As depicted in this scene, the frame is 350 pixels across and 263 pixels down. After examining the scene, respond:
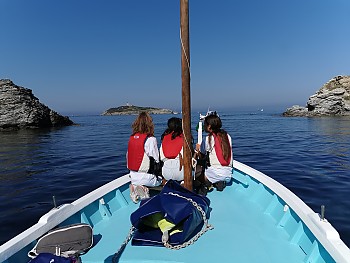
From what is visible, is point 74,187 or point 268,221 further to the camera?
point 74,187

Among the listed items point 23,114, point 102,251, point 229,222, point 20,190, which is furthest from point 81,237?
point 23,114

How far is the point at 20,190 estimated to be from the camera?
Result: 30.0 feet

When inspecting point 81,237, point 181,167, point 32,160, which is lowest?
point 32,160

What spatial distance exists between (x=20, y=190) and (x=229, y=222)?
8438 millimetres

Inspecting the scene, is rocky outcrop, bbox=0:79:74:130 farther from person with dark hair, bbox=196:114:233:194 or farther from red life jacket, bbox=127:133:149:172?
person with dark hair, bbox=196:114:233:194

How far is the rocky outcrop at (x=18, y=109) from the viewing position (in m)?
36.8

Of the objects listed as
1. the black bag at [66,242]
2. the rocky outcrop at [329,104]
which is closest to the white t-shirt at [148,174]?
the black bag at [66,242]

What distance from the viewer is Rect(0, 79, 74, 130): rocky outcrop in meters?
→ 36.8

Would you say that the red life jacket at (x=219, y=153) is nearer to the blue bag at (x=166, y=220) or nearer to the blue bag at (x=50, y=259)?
the blue bag at (x=166, y=220)

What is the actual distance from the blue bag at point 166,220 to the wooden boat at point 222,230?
0.13 metres

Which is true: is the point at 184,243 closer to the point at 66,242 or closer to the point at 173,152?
the point at 66,242

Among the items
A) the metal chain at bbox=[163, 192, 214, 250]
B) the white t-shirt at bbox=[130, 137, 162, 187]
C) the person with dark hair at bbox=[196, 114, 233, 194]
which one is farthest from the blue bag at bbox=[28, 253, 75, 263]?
the person with dark hair at bbox=[196, 114, 233, 194]

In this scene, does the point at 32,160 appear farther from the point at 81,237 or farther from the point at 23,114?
the point at 23,114

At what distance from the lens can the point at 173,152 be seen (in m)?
5.09
